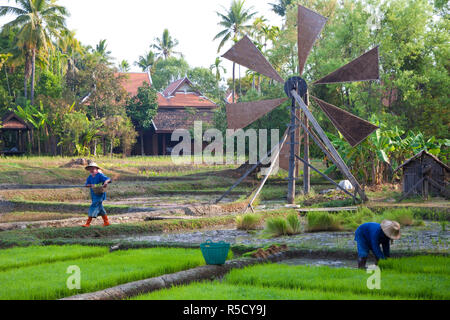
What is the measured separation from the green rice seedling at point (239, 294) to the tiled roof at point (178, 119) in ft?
105

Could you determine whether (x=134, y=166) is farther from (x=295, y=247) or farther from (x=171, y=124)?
(x=295, y=247)

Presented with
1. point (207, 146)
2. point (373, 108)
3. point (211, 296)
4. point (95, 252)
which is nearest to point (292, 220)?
point (95, 252)

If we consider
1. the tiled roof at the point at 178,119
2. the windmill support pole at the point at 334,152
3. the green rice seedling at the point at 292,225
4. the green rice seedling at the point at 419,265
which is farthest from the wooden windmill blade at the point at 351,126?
the tiled roof at the point at 178,119

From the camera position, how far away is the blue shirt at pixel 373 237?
7.44m

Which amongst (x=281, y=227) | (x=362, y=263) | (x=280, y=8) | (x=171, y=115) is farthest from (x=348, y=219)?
(x=280, y=8)

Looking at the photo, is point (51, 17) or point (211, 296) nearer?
point (211, 296)

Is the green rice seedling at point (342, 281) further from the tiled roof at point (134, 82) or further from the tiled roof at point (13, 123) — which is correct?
the tiled roof at point (134, 82)

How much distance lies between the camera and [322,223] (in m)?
12.2

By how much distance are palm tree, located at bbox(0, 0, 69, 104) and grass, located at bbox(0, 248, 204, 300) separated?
29.3m

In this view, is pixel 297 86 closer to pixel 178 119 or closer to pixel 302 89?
pixel 302 89

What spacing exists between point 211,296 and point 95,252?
3853 millimetres

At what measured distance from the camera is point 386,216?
1223cm

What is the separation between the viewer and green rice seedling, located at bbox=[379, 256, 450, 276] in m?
7.24

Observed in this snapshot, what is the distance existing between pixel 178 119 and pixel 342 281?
111ft
